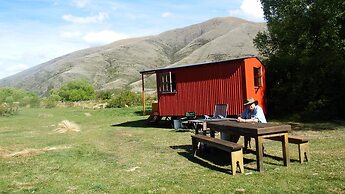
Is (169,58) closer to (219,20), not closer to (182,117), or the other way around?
(219,20)

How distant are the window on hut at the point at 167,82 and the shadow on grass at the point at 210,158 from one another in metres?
8.19

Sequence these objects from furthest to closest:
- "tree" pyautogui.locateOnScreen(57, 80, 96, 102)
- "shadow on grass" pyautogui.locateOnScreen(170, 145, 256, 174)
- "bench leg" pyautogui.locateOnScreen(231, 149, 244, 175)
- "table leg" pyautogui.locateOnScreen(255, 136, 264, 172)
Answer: "tree" pyautogui.locateOnScreen(57, 80, 96, 102) → "shadow on grass" pyautogui.locateOnScreen(170, 145, 256, 174) → "table leg" pyautogui.locateOnScreen(255, 136, 264, 172) → "bench leg" pyautogui.locateOnScreen(231, 149, 244, 175)

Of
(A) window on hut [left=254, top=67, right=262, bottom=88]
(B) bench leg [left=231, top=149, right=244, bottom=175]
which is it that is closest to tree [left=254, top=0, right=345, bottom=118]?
(A) window on hut [left=254, top=67, right=262, bottom=88]

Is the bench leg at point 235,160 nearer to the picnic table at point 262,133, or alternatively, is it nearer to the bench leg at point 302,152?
the picnic table at point 262,133

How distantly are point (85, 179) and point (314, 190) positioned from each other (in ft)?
15.0

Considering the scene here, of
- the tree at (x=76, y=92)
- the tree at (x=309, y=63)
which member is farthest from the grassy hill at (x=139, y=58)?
the tree at (x=309, y=63)

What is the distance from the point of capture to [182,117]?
19.1 m

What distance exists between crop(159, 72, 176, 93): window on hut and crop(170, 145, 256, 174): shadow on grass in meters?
8.19

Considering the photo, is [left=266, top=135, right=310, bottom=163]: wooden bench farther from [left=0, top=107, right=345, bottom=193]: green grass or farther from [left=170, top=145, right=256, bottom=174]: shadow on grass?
[left=170, top=145, right=256, bottom=174]: shadow on grass

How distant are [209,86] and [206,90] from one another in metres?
0.27

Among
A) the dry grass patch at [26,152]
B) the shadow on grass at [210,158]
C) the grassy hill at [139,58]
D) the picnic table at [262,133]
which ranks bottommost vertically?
the shadow on grass at [210,158]

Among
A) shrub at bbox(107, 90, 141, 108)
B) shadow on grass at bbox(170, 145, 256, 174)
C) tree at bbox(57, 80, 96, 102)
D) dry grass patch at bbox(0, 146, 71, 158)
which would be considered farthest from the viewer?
tree at bbox(57, 80, 96, 102)

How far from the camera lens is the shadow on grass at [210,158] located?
28.1 feet

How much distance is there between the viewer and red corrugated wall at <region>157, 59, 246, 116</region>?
1738 centimetres
